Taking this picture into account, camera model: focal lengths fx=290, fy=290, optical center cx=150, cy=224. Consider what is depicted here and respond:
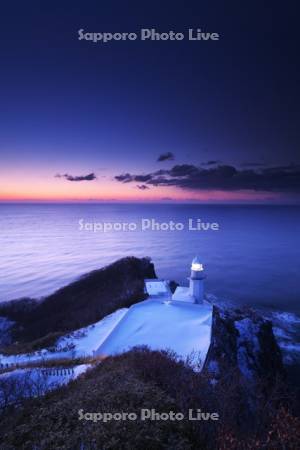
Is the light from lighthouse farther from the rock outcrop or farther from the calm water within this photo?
the calm water

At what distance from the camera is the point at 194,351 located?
15.6m

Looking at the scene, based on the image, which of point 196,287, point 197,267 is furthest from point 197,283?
point 197,267

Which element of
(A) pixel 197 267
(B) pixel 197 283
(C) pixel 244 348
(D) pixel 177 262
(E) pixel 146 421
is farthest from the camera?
(D) pixel 177 262

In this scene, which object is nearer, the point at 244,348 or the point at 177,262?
the point at 244,348

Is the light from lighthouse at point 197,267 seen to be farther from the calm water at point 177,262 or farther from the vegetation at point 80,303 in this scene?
the calm water at point 177,262

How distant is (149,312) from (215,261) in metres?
45.4

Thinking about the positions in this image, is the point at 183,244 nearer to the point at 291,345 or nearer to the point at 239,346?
the point at 291,345

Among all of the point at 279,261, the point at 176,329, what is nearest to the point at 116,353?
the point at 176,329

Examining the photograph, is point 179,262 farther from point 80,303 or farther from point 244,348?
point 244,348

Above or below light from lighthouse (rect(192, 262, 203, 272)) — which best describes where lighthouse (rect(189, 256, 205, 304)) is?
below

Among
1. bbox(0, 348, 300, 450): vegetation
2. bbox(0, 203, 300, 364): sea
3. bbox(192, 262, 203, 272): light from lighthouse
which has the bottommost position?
bbox(0, 203, 300, 364): sea

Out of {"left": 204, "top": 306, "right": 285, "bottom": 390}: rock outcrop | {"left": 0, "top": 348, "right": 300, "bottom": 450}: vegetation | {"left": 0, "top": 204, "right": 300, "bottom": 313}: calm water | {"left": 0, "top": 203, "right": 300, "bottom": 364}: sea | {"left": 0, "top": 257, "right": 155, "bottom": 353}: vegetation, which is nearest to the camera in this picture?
{"left": 0, "top": 348, "right": 300, "bottom": 450}: vegetation

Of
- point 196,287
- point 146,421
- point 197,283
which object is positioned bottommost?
point 146,421

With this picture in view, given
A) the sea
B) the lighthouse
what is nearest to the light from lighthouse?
the lighthouse
